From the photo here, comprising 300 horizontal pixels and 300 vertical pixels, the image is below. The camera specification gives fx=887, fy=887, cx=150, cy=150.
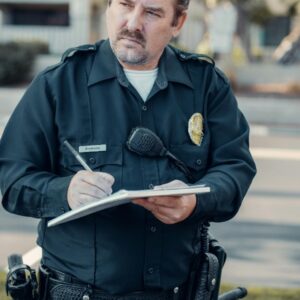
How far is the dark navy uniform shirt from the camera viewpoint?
2.48 metres

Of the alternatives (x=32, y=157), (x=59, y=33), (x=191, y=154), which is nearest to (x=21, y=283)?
(x=32, y=157)

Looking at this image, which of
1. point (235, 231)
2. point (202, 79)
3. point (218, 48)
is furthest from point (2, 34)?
point (202, 79)

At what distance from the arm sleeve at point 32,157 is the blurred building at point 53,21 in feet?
78.7

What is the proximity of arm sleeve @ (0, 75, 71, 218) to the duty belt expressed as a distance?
0.20m

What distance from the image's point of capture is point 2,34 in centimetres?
3178

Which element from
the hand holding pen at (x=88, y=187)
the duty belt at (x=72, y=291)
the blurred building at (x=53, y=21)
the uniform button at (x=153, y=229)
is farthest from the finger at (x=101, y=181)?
the blurred building at (x=53, y=21)

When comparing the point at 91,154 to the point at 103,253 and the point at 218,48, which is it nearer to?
the point at 103,253

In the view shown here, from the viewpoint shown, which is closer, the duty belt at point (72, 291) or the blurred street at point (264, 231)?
the duty belt at point (72, 291)

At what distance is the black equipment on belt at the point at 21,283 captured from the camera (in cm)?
263

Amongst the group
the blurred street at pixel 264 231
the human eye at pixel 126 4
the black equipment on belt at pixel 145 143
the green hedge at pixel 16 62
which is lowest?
the green hedge at pixel 16 62

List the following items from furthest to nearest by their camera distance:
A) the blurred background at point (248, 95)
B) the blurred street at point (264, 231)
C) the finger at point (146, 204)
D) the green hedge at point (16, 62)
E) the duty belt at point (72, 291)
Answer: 1. the green hedge at point (16, 62)
2. the blurred background at point (248, 95)
3. the blurred street at point (264, 231)
4. the duty belt at point (72, 291)
5. the finger at point (146, 204)

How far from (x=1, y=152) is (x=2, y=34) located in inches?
1180

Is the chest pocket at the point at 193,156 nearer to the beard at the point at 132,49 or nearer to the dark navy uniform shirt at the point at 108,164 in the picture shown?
the dark navy uniform shirt at the point at 108,164

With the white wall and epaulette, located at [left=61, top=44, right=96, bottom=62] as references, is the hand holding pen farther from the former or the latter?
the white wall
